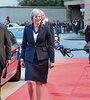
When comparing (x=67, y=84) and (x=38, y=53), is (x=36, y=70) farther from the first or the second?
(x=67, y=84)

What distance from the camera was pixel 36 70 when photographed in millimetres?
5836

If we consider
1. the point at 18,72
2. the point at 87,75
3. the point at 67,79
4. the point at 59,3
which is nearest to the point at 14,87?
the point at 18,72

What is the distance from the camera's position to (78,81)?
29.4 feet

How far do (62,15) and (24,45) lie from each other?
49031 millimetres

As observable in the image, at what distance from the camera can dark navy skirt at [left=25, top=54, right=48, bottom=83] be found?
5.80 meters

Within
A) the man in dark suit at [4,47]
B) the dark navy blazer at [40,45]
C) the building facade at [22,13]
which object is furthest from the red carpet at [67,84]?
the building facade at [22,13]

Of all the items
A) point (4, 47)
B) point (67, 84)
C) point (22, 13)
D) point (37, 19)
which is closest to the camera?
point (4, 47)

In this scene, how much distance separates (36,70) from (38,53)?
0.29 meters

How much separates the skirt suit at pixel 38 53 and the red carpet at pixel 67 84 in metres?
1.35

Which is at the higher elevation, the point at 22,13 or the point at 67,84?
the point at 67,84

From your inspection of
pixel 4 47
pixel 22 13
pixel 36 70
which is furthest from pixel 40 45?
pixel 22 13

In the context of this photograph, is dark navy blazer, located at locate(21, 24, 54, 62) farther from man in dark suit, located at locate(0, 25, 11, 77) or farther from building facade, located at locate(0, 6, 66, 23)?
building facade, located at locate(0, 6, 66, 23)

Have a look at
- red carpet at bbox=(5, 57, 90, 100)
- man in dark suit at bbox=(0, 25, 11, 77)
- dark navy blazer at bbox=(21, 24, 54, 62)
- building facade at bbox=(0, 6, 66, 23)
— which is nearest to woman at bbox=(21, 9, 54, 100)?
dark navy blazer at bbox=(21, 24, 54, 62)

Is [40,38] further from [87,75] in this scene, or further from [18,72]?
[87,75]
